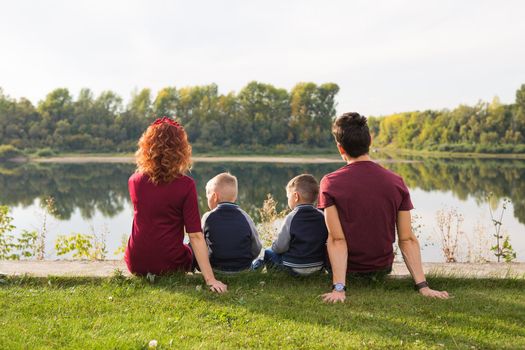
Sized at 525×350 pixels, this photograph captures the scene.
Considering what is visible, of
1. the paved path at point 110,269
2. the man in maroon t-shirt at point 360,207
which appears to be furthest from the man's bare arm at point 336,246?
the paved path at point 110,269

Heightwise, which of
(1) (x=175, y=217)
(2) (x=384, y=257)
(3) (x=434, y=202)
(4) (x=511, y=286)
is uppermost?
(1) (x=175, y=217)

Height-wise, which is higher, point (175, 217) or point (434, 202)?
point (175, 217)

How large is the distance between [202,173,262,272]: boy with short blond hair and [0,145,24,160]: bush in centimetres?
5725

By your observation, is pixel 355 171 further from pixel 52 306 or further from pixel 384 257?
pixel 52 306

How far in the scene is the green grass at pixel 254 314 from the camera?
287 centimetres

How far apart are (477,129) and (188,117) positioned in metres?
39.5

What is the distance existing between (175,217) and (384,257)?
172 centimetres

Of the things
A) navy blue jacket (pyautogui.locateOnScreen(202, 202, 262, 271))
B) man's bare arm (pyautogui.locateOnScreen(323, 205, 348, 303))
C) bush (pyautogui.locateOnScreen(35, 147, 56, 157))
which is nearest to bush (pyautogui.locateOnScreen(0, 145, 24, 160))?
bush (pyautogui.locateOnScreen(35, 147, 56, 157))

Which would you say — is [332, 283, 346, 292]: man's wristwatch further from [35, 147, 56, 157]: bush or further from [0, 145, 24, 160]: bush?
[35, 147, 56, 157]: bush

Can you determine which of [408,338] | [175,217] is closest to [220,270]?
[175,217]

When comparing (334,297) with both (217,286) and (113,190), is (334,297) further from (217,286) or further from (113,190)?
(113,190)

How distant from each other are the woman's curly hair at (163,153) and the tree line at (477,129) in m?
63.5

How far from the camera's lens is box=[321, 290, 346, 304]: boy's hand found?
11.6 feet

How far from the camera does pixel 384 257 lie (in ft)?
12.9
